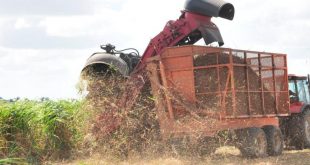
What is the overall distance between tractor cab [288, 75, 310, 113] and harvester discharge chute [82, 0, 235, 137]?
371 cm

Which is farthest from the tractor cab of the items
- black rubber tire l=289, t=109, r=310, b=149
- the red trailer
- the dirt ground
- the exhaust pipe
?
the exhaust pipe

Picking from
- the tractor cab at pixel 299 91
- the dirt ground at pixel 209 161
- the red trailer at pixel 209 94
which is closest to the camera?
the dirt ground at pixel 209 161

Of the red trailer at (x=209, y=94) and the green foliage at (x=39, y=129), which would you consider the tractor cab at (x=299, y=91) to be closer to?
the red trailer at (x=209, y=94)

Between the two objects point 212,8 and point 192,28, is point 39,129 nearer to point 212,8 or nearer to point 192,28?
point 192,28

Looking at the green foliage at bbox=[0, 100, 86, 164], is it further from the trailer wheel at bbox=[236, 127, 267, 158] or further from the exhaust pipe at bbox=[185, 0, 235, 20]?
the trailer wheel at bbox=[236, 127, 267, 158]

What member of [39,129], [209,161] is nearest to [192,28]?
[209,161]

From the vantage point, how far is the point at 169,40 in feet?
40.0

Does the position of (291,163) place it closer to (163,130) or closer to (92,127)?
(163,130)

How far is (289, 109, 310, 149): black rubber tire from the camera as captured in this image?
14.5 meters

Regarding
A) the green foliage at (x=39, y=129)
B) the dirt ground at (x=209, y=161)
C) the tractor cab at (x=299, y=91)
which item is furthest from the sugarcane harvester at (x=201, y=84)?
the tractor cab at (x=299, y=91)

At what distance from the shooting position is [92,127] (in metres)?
11.6

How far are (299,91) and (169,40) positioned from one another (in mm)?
4578

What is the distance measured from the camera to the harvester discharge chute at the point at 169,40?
11.5 metres

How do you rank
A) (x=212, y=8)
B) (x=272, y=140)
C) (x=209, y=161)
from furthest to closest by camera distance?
(x=272, y=140) → (x=212, y=8) → (x=209, y=161)
